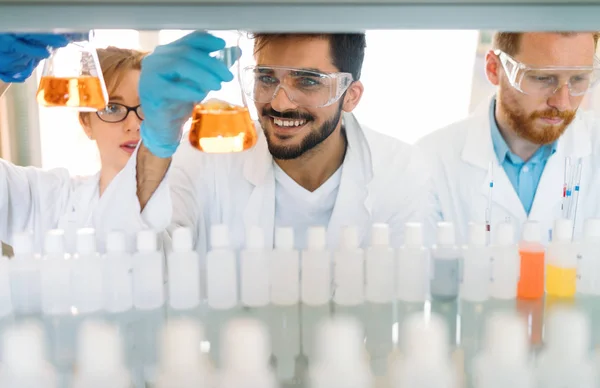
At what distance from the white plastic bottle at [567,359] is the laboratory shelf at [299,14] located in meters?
0.68

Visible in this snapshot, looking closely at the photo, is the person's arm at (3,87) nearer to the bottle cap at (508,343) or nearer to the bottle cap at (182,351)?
the bottle cap at (182,351)

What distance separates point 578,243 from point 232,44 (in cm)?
114

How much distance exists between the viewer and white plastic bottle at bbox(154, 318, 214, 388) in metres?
1.22

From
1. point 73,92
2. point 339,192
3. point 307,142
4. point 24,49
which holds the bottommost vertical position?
point 339,192

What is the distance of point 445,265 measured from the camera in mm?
1654

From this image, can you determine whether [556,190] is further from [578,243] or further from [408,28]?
[408,28]

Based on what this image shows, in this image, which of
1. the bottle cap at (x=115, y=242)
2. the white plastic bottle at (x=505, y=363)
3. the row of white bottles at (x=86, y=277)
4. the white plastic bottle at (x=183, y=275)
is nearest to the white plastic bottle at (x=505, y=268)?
the white plastic bottle at (x=505, y=363)

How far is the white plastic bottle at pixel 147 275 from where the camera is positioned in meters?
1.55

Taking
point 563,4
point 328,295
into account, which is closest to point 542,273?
point 328,295

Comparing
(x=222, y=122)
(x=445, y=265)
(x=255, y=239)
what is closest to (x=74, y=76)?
(x=222, y=122)

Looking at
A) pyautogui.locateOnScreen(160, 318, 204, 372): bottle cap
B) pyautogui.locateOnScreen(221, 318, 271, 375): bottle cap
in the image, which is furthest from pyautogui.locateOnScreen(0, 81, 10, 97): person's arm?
pyautogui.locateOnScreen(221, 318, 271, 375): bottle cap

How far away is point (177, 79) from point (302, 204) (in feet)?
1.83

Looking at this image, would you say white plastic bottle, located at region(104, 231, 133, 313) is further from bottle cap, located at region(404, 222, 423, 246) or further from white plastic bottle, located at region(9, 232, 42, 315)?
bottle cap, located at region(404, 222, 423, 246)

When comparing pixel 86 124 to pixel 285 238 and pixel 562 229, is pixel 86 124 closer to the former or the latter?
pixel 285 238
